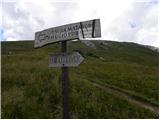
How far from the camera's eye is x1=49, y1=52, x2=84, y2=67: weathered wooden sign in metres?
7.86

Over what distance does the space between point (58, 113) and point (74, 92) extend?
2.59 metres

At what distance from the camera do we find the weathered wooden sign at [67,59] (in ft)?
25.8

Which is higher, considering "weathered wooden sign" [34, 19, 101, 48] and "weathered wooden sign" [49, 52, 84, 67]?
"weathered wooden sign" [34, 19, 101, 48]

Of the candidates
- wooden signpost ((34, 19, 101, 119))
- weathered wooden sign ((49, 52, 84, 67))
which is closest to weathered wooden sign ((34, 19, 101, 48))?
wooden signpost ((34, 19, 101, 119))

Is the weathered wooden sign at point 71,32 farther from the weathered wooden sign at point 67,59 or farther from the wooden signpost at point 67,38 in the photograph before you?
the weathered wooden sign at point 67,59

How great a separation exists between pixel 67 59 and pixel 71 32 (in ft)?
2.50

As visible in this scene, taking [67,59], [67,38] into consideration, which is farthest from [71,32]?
[67,59]

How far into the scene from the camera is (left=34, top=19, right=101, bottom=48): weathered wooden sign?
25.5 ft

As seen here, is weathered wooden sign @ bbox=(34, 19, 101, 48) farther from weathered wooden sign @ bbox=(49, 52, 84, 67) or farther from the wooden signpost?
weathered wooden sign @ bbox=(49, 52, 84, 67)

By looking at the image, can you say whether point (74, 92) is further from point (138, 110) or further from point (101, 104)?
point (138, 110)

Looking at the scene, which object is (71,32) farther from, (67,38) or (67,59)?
(67,59)

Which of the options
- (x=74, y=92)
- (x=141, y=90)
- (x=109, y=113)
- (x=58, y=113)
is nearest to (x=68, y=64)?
(x=58, y=113)

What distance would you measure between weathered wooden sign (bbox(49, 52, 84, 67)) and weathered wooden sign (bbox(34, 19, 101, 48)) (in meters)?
0.46

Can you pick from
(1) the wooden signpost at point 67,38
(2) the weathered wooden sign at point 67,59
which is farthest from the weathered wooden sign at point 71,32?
(2) the weathered wooden sign at point 67,59
